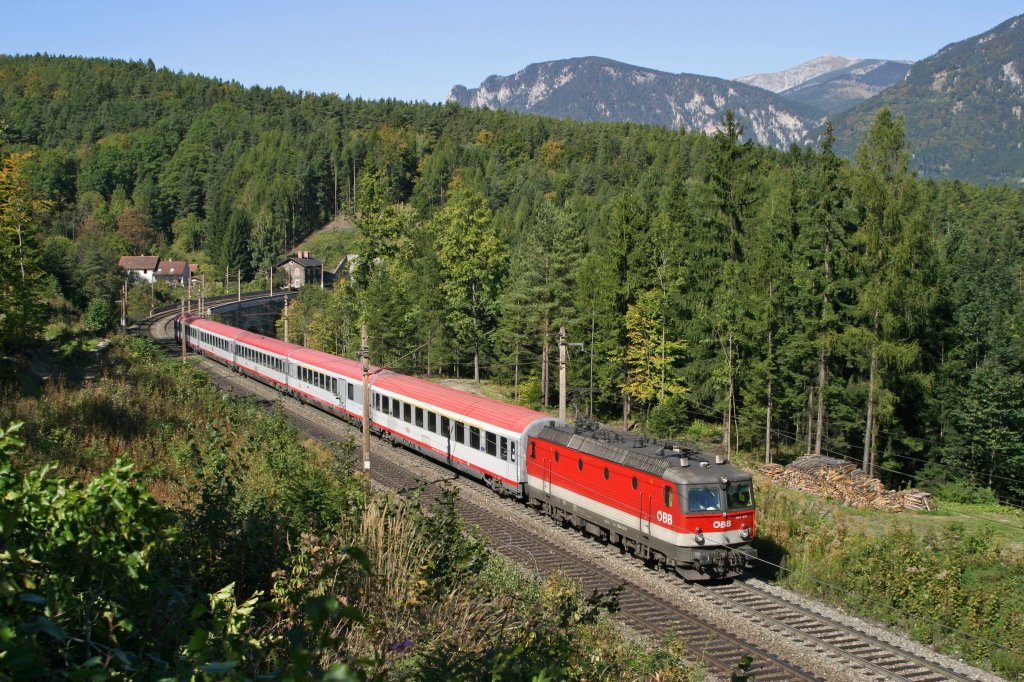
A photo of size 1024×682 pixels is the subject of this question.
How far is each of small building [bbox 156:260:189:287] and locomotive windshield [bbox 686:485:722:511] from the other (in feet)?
397

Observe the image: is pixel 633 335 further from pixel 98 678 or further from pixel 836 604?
pixel 98 678

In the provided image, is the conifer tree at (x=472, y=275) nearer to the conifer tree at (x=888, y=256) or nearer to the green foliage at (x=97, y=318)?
the conifer tree at (x=888, y=256)

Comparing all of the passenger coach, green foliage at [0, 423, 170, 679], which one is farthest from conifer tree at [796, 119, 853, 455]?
green foliage at [0, 423, 170, 679]

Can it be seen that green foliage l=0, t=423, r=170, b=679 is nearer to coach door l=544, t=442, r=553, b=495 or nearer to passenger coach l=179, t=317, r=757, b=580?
passenger coach l=179, t=317, r=757, b=580

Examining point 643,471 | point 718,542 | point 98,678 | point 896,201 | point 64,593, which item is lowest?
point 718,542

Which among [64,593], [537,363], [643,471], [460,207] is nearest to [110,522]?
[64,593]

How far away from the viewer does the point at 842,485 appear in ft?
98.3

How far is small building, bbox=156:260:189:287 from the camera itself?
12607 cm

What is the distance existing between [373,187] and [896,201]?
327ft

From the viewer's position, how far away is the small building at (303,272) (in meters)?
122

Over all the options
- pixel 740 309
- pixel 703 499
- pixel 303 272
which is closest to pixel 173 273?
pixel 303 272

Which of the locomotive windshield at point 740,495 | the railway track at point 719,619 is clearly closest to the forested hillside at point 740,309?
the railway track at point 719,619

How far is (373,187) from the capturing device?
124 m

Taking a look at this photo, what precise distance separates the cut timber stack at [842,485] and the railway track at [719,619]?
12.1 meters
